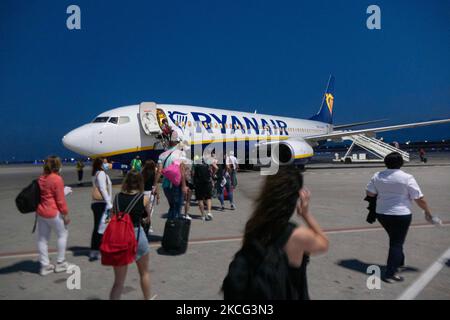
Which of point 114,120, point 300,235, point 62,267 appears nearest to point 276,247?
point 300,235

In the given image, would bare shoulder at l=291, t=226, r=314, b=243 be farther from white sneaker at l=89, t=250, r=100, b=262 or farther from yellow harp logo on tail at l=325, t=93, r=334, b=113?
yellow harp logo on tail at l=325, t=93, r=334, b=113

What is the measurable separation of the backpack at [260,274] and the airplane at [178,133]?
12.8 metres

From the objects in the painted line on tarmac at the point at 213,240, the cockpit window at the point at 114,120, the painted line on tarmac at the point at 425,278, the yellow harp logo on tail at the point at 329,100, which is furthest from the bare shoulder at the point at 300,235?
the yellow harp logo on tail at the point at 329,100

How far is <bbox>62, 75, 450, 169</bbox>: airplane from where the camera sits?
43.4 ft

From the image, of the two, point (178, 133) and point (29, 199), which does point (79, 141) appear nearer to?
point (178, 133)

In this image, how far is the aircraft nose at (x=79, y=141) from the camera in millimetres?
12602

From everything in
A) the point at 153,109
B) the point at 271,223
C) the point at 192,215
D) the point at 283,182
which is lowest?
the point at 192,215

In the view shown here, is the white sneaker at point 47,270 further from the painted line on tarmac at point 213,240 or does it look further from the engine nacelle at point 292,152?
the engine nacelle at point 292,152

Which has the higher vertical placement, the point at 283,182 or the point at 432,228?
the point at 283,182

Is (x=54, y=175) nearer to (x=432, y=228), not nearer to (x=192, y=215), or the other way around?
(x=192, y=215)

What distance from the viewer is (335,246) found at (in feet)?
16.7
